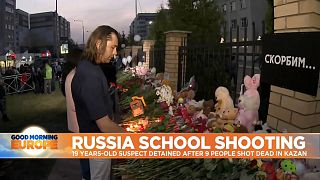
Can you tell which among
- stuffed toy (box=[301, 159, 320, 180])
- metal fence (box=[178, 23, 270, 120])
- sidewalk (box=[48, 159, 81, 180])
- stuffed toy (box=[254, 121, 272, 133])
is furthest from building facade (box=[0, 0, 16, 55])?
stuffed toy (box=[301, 159, 320, 180])

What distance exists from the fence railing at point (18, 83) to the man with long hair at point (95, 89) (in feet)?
50.5

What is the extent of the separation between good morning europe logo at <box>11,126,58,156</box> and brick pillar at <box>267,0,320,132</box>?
218 cm

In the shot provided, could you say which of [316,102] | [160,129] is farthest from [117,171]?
[316,102]

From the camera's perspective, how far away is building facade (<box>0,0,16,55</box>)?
9825 centimetres

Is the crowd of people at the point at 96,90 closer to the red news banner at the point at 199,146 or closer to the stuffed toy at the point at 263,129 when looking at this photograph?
the red news banner at the point at 199,146

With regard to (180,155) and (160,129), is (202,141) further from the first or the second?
(160,129)

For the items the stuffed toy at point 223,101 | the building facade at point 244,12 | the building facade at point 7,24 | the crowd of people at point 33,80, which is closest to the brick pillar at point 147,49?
the crowd of people at point 33,80

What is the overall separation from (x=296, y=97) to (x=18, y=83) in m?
16.7

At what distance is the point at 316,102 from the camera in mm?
3061

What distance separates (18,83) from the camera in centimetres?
1769

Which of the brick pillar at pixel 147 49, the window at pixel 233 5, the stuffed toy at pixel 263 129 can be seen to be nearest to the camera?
the stuffed toy at pixel 263 129

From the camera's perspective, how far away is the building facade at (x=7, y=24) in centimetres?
9825

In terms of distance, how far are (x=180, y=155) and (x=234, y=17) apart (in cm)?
4607

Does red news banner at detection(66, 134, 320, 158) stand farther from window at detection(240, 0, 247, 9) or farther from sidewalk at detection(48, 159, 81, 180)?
window at detection(240, 0, 247, 9)
